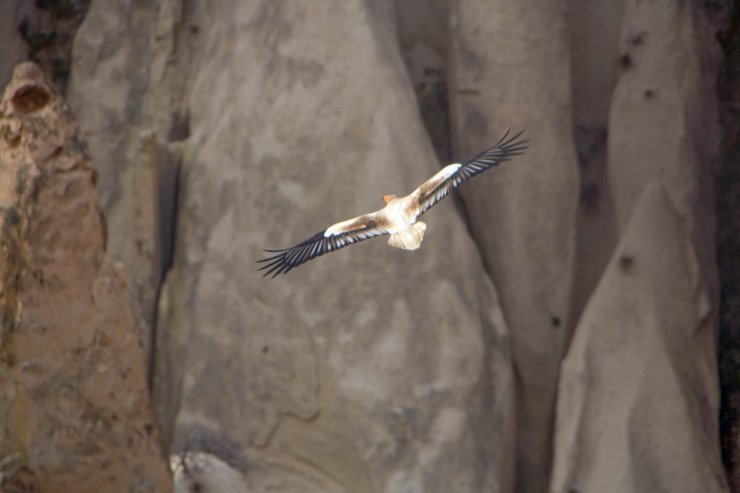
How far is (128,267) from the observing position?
6449mm

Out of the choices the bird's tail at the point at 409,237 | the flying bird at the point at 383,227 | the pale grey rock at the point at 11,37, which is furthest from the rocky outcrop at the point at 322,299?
the bird's tail at the point at 409,237

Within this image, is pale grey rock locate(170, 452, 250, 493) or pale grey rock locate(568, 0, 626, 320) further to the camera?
pale grey rock locate(568, 0, 626, 320)

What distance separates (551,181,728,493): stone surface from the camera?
582 cm

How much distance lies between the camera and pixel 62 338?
4.68 metres

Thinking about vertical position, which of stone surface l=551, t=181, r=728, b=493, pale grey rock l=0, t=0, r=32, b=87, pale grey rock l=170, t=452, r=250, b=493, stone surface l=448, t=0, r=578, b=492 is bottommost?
pale grey rock l=170, t=452, r=250, b=493

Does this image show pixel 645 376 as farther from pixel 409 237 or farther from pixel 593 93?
pixel 409 237

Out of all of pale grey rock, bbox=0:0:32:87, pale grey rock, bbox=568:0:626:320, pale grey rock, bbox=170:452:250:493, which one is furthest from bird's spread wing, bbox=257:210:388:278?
pale grey rock, bbox=0:0:32:87

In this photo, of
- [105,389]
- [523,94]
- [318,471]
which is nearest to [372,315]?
[318,471]

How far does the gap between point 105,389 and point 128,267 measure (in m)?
1.79

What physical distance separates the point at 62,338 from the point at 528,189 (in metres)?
2.24

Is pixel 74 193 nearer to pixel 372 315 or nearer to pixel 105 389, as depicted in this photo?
pixel 105 389

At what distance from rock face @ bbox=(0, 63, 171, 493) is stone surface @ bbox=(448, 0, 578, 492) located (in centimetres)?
191

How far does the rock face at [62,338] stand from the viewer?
4.66 metres

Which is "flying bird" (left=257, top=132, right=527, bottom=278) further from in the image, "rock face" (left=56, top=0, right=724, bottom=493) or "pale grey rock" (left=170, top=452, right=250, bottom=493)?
"rock face" (left=56, top=0, right=724, bottom=493)
